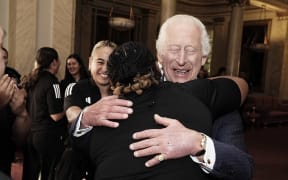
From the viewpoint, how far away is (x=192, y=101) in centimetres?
112

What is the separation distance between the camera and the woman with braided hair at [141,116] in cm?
108

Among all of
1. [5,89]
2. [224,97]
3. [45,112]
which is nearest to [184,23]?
[224,97]

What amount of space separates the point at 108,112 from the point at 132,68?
168 mm

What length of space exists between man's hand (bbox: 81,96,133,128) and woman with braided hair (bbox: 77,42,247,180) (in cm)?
2

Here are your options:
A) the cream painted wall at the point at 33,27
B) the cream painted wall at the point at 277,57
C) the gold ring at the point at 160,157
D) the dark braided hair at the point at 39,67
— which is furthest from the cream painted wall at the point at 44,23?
the cream painted wall at the point at 277,57

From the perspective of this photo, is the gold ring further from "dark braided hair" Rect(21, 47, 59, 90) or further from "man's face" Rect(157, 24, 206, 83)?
"dark braided hair" Rect(21, 47, 59, 90)

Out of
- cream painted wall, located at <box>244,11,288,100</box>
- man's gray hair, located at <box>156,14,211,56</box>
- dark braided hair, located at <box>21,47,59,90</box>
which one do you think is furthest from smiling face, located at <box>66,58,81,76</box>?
cream painted wall, located at <box>244,11,288,100</box>

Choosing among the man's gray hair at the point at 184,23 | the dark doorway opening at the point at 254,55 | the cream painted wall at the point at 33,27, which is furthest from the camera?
the dark doorway opening at the point at 254,55

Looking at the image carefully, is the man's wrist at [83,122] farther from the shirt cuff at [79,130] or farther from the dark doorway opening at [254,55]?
the dark doorway opening at [254,55]

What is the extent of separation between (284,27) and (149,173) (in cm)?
1352

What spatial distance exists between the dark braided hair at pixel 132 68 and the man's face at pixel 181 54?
35 centimetres

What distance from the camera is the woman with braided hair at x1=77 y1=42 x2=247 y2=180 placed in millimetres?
1081

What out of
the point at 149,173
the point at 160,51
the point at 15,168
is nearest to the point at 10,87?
the point at 160,51

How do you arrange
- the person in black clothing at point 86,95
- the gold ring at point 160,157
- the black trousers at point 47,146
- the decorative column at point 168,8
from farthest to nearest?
the decorative column at point 168,8
the black trousers at point 47,146
the person in black clothing at point 86,95
the gold ring at point 160,157
